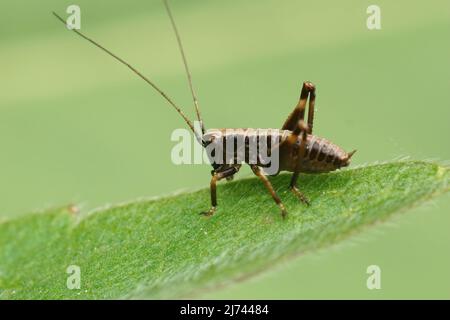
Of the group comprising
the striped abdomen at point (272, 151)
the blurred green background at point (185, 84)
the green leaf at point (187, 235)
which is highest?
the blurred green background at point (185, 84)

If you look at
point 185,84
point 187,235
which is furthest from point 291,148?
point 185,84

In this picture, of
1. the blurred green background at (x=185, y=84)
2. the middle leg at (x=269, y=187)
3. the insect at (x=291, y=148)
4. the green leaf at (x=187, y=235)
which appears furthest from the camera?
the blurred green background at (x=185, y=84)

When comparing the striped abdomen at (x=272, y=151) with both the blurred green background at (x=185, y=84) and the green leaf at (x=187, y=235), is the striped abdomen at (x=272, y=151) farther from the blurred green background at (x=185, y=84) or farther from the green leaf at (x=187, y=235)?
the blurred green background at (x=185, y=84)

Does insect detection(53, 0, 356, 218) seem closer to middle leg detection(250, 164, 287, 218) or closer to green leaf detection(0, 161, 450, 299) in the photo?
middle leg detection(250, 164, 287, 218)

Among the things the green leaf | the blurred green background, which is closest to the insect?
the green leaf

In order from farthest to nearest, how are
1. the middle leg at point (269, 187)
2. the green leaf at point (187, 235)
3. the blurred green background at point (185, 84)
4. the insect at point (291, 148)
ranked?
the blurred green background at point (185, 84) → the insect at point (291, 148) → the middle leg at point (269, 187) → the green leaf at point (187, 235)

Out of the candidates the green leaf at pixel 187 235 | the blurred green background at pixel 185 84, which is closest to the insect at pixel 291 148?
the green leaf at pixel 187 235

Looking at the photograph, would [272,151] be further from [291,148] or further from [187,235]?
[187,235]
